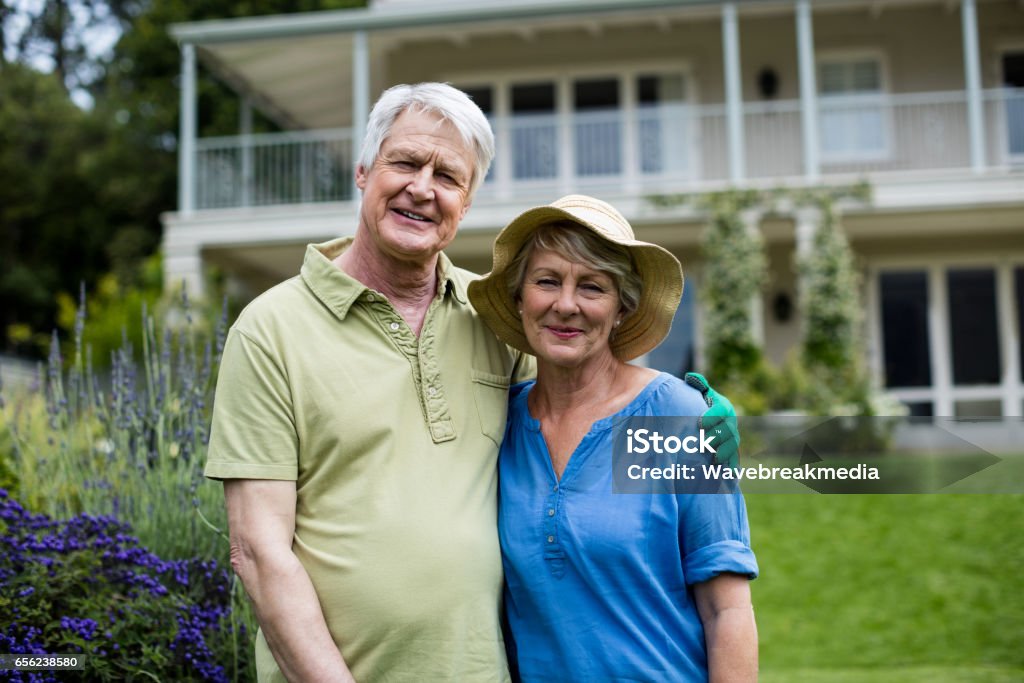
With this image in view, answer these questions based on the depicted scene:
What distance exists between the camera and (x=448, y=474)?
2104 mm

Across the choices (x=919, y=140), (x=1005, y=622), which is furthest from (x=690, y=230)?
(x=1005, y=622)

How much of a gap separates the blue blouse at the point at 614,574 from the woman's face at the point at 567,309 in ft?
0.92

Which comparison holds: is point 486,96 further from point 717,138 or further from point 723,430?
point 723,430

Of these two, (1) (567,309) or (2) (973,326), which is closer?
(1) (567,309)

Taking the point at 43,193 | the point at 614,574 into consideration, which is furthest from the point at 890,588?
the point at 43,193

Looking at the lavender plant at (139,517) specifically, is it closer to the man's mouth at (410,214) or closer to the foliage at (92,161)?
the man's mouth at (410,214)

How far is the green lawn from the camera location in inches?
189

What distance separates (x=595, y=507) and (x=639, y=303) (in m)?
0.56

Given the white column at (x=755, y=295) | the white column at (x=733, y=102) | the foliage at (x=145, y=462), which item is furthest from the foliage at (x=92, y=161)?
the foliage at (x=145, y=462)

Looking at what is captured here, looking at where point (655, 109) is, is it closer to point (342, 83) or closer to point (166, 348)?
point (342, 83)

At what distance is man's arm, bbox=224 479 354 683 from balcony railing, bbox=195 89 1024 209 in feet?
36.1

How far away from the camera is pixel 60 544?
2922mm

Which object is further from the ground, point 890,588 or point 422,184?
point 422,184

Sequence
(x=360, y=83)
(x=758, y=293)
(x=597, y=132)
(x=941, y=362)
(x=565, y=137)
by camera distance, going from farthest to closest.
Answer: (x=597, y=132), (x=565, y=137), (x=360, y=83), (x=941, y=362), (x=758, y=293)
